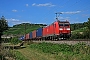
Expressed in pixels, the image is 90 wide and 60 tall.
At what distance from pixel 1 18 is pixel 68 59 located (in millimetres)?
39041

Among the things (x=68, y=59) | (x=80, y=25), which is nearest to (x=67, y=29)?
(x=68, y=59)

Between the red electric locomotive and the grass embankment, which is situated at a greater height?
the red electric locomotive

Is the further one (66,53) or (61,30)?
(61,30)

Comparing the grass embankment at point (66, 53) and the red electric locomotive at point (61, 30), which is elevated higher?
the red electric locomotive at point (61, 30)

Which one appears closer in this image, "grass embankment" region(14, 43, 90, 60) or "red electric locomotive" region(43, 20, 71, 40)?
"grass embankment" region(14, 43, 90, 60)

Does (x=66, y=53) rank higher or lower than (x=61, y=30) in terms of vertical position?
lower

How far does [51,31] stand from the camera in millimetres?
44750

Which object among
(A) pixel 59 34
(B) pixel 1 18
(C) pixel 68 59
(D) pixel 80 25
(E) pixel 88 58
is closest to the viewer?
(E) pixel 88 58

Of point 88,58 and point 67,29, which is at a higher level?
point 67,29

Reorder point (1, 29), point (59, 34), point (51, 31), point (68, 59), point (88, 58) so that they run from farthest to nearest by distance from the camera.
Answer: point (1, 29)
point (51, 31)
point (59, 34)
point (68, 59)
point (88, 58)

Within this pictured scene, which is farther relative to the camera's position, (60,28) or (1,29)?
(1,29)

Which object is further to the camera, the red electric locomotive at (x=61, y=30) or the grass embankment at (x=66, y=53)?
the red electric locomotive at (x=61, y=30)

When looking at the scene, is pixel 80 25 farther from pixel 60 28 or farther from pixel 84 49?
pixel 84 49

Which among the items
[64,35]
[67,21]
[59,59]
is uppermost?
[67,21]
